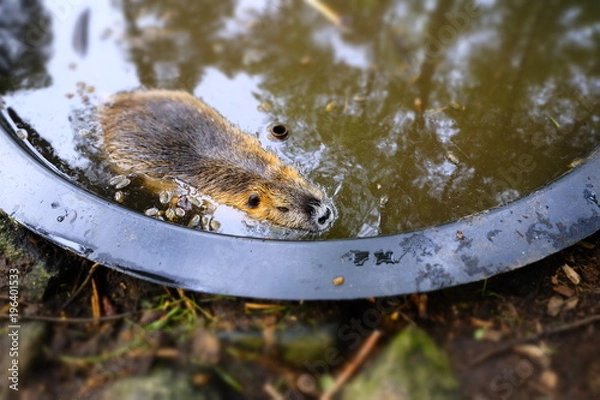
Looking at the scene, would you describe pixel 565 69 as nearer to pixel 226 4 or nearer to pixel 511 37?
pixel 511 37

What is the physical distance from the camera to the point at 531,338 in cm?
200

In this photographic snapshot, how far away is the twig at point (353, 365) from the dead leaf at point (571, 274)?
1.02 metres

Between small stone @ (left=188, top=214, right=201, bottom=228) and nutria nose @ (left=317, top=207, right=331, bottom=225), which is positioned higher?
small stone @ (left=188, top=214, right=201, bottom=228)

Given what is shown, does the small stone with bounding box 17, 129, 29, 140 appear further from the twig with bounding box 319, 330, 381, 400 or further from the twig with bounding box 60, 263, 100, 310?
the twig with bounding box 319, 330, 381, 400

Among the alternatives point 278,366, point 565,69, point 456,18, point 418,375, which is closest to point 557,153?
point 565,69

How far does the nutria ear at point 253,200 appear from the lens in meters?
2.92

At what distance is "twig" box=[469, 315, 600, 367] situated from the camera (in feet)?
6.34

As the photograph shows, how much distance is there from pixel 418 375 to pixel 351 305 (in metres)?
0.46

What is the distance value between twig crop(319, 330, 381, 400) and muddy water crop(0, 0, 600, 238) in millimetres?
772

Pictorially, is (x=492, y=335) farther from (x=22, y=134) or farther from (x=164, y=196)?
(x=22, y=134)


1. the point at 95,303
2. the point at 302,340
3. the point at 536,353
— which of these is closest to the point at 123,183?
the point at 95,303

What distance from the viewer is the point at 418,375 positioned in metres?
1.80

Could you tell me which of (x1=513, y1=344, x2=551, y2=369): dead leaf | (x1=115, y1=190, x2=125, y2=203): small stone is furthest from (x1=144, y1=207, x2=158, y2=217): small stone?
(x1=513, y1=344, x2=551, y2=369): dead leaf

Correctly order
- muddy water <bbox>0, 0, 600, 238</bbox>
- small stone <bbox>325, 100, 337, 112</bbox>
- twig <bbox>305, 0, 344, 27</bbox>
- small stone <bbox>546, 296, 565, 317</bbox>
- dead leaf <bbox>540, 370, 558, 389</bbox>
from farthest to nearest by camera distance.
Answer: twig <bbox>305, 0, 344, 27</bbox>
small stone <bbox>325, 100, 337, 112</bbox>
muddy water <bbox>0, 0, 600, 238</bbox>
small stone <bbox>546, 296, 565, 317</bbox>
dead leaf <bbox>540, 370, 558, 389</bbox>
